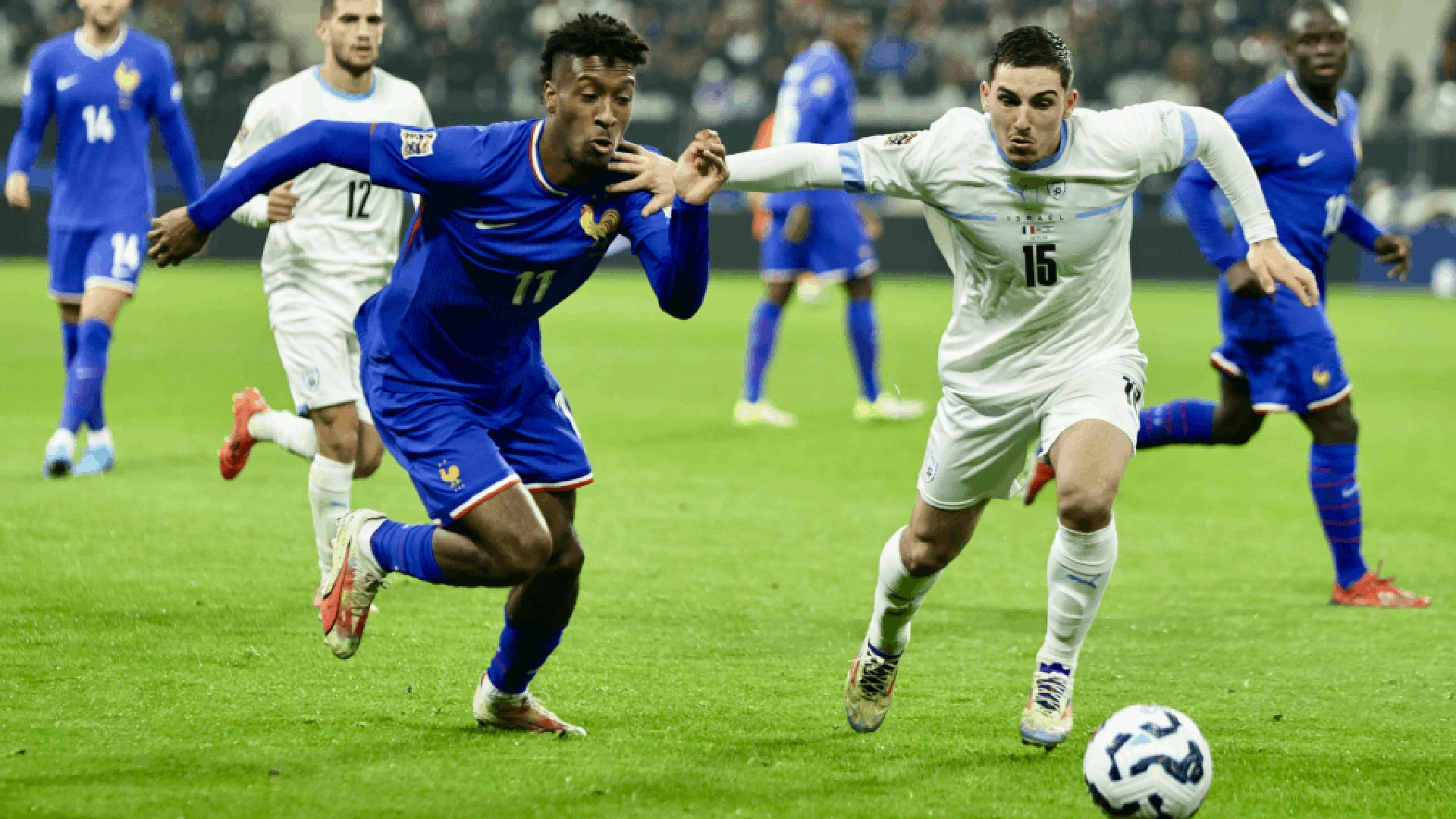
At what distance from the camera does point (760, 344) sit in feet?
36.8

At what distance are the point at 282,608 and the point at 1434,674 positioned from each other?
12.7ft

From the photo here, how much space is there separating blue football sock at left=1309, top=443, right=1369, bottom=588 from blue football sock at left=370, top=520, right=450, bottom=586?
377 cm

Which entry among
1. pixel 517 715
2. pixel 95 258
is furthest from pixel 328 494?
pixel 95 258

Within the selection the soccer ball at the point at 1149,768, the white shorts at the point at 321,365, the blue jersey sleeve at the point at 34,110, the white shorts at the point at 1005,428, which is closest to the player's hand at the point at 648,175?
the white shorts at the point at 1005,428

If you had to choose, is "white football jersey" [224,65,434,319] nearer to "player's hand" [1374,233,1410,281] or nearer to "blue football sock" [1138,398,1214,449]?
"blue football sock" [1138,398,1214,449]

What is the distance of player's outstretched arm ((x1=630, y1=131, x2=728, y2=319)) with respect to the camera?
3.88m

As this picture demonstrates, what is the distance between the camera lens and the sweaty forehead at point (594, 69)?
4.04 metres

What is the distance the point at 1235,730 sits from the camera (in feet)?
15.0

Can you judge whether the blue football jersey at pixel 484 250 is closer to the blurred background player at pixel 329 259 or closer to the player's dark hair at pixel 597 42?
the player's dark hair at pixel 597 42

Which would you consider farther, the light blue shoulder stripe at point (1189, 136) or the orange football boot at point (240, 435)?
the orange football boot at point (240, 435)

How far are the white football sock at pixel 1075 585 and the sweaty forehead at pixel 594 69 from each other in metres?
1.62

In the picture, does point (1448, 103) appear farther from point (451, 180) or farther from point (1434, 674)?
point (451, 180)

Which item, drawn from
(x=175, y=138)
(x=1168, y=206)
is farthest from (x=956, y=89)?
(x=175, y=138)

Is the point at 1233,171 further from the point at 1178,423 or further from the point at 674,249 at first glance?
the point at 1178,423
